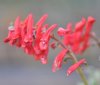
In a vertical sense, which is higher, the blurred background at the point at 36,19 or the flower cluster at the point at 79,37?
the blurred background at the point at 36,19

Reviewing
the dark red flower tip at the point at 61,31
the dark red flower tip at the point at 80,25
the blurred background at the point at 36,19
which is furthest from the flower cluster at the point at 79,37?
the blurred background at the point at 36,19

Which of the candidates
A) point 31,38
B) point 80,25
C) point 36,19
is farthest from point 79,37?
point 36,19

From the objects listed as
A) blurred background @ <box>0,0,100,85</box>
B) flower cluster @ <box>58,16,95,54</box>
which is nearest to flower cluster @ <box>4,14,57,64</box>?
flower cluster @ <box>58,16,95,54</box>

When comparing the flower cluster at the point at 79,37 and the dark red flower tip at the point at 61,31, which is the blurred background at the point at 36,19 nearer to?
the flower cluster at the point at 79,37

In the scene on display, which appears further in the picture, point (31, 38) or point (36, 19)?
point (36, 19)

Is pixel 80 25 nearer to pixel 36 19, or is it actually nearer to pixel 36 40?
pixel 36 40
